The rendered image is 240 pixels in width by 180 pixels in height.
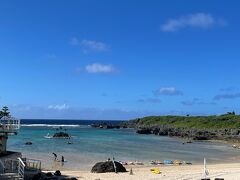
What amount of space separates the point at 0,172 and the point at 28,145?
47.6m

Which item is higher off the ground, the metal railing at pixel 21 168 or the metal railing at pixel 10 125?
the metal railing at pixel 10 125

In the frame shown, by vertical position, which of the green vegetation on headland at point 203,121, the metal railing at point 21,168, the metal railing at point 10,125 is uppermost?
the green vegetation on headland at point 203,121

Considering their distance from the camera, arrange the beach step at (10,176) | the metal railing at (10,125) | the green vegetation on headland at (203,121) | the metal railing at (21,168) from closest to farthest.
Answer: the beach step at (10,176)
the metal railing at (21,168)
the metal railing at (10,125)
the green vegetation on headland at (203,121)

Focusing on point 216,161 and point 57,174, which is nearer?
point 57,174

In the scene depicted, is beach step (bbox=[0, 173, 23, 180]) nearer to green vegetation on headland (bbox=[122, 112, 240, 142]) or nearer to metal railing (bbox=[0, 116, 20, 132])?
metal railing (bbox=[0, 116, 20, 132])

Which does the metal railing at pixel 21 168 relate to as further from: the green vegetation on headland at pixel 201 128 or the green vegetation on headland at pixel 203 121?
the green vegetation on headland at pixel 203 121

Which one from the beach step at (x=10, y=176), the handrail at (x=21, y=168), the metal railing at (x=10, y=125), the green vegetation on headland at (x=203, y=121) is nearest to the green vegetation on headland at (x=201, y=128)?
the green vegetation on headland at (x=203, y=121)

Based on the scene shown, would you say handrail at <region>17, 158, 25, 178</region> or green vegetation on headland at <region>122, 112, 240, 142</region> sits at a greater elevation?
green vegetation on headland at <region>122, 112, 240, 142</region>

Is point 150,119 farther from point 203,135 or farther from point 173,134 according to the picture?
point 203,135

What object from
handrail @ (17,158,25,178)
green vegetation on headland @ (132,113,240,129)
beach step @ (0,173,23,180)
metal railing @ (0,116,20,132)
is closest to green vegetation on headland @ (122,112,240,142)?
green vegetation on headland @ (132,113,240,129)

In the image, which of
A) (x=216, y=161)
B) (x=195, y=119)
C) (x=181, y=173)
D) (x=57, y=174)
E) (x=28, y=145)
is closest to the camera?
(x=57, y=174)

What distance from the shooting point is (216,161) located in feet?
192

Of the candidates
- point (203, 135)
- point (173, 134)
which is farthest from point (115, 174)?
point (173, 134)

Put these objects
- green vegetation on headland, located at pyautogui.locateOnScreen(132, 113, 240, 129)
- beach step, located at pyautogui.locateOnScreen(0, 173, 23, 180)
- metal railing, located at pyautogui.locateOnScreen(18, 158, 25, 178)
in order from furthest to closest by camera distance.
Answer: green vegetation on headland, located at pyautogui.locateOnScreen(132, 113, 240, 129), metal railing, located at pyautogui.locateOnScreen(18, 158, 25, 178), beach step, located at pyautogui.locateOnScreen(0, 173, 23, 180)
